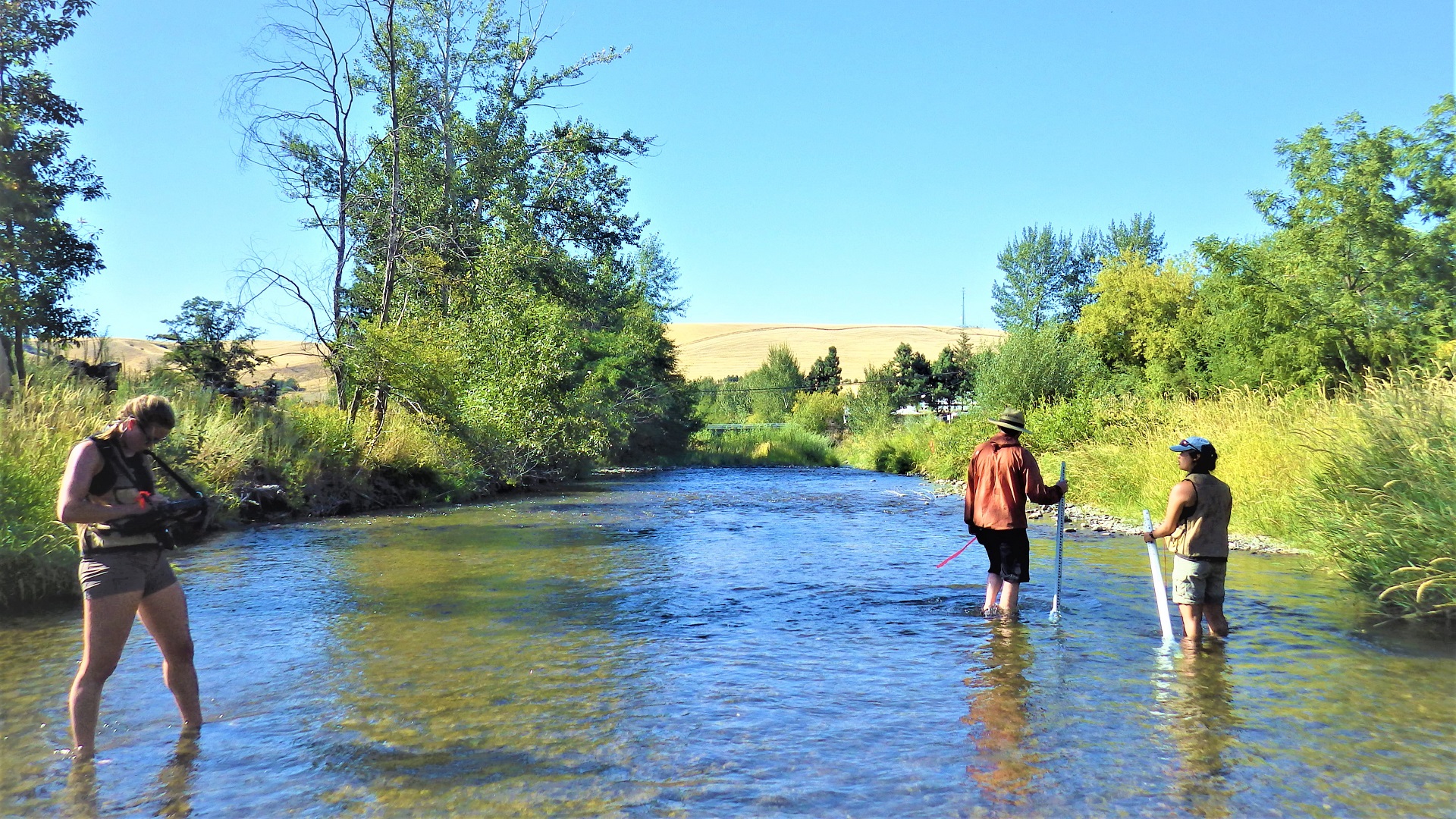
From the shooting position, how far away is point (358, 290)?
3391 centimetres

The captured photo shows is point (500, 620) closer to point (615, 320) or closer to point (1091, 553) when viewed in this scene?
point (1091, 553)

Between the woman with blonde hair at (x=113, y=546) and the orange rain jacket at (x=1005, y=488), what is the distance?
665 cm

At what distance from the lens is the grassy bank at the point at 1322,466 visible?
895cm

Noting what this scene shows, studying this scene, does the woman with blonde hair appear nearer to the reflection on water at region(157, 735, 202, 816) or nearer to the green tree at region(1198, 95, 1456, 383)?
the reflection on water at region(157, 735, 202, 816)

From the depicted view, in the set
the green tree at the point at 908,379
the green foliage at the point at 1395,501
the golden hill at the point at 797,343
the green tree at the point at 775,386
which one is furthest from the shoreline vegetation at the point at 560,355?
the golden hill at the point at 797,343

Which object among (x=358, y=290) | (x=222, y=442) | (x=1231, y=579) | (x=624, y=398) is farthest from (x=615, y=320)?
(x=1231, y=579)

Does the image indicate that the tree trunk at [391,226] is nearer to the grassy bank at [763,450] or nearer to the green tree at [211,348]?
the green tree at [211,348]

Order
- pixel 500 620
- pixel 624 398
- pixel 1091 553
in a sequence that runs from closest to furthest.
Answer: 1. pixel 500 620
2. pixel 1091 553
3. pixel 624 398

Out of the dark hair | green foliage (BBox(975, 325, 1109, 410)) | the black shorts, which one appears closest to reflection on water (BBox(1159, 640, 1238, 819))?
the dark hair

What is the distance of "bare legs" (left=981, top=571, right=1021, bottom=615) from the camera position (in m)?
9.97

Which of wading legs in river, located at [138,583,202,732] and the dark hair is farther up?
the dark hair

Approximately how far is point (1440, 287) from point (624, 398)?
2683cm

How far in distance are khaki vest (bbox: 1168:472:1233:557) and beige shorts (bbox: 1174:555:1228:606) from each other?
0.38 ft

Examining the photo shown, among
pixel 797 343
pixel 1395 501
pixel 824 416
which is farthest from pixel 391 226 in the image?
pixel 797 343
